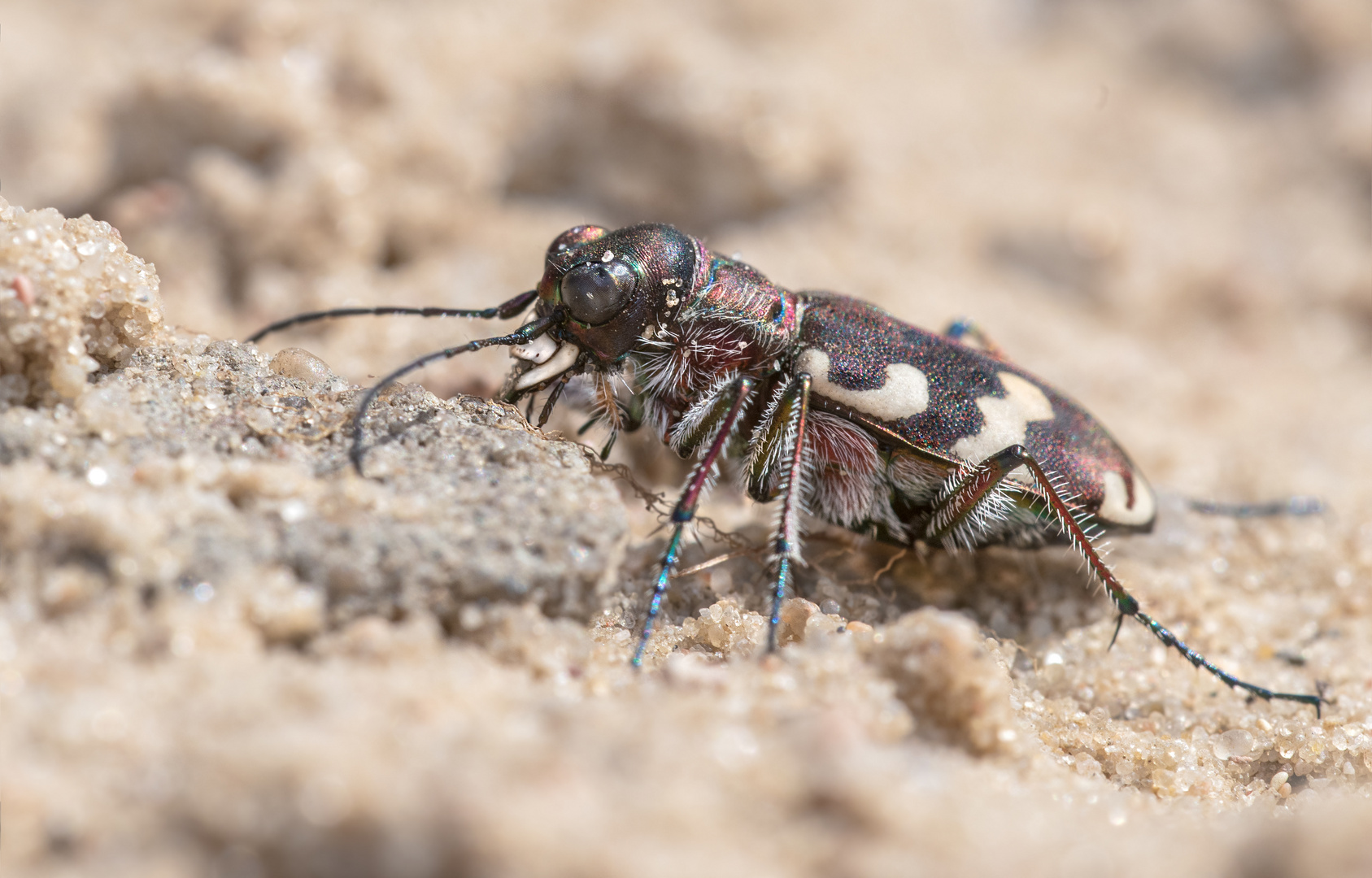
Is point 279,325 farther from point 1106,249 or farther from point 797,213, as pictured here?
point 1106,249

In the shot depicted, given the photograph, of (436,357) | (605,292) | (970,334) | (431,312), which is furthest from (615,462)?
(970,334)

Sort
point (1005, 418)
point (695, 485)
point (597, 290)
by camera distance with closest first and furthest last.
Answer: point (695, 485)
point (597, 290)
point (1005, 418)

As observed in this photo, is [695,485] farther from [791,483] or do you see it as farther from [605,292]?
[605,292]

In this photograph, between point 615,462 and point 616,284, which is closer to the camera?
point 616,284

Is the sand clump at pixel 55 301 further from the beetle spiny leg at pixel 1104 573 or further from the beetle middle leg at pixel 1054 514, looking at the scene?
the beetle spiny leg at pixel 1104 573

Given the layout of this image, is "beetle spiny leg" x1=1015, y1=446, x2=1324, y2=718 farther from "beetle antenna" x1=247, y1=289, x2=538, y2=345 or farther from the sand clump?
the sand clump

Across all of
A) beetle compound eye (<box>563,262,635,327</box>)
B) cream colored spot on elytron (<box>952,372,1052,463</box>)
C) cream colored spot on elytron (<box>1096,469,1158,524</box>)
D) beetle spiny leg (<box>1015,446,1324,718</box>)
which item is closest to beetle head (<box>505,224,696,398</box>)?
beetle compound eye (<box>563,262,635,327</box>)

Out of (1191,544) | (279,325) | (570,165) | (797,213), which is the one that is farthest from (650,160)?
(1191,544)
